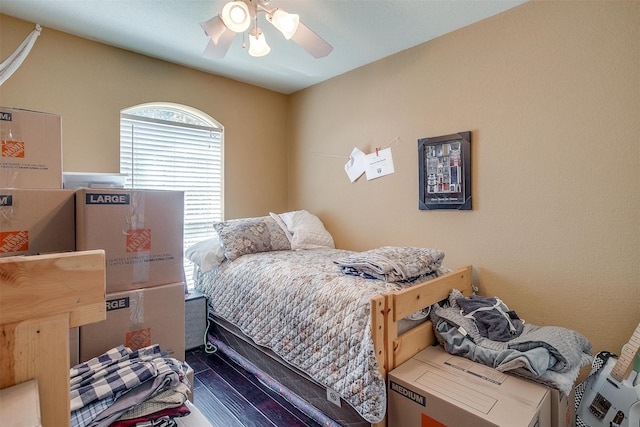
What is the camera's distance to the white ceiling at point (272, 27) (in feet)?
6.76

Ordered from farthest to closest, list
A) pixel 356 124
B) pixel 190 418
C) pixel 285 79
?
pixel 285 79 < pixel 356 124 < pixel 190 418

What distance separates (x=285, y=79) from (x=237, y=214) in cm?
152

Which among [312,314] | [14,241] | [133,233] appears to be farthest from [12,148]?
[312,314]

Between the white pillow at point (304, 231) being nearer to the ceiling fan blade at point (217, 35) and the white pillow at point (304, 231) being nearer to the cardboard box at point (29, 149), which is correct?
the ceiling fan blade at point (217, 35)

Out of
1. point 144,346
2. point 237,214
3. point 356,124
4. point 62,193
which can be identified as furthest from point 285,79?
point 144,346

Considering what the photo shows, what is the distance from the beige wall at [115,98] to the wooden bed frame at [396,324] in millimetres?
2277

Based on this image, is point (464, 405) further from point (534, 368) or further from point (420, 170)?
point (420, 170)

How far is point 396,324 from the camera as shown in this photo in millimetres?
1550

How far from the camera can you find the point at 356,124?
10.1 ft

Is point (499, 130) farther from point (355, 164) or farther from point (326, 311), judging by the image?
point (326, 311)

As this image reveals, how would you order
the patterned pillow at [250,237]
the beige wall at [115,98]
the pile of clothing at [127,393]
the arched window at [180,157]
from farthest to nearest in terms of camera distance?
the arched window at [180,157], the patterned pillow at [250,237], the beige wall at [115,98], the pile of clothing at [127,393]

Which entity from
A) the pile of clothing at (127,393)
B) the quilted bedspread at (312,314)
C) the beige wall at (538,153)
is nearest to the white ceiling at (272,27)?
the beige wall at (538,153)

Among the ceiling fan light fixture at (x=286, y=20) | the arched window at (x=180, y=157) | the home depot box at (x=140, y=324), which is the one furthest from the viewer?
the arched window at (x=180, y=157)

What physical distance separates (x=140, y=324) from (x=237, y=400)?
3.28 feet
